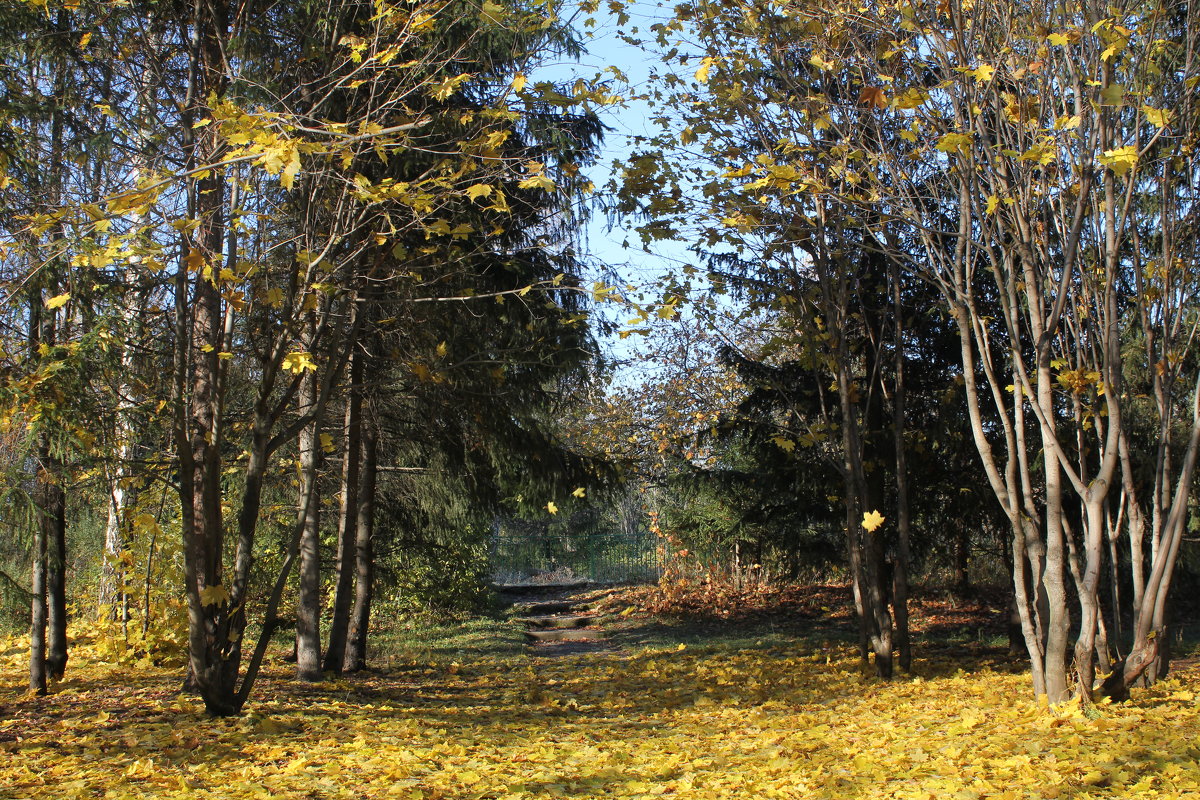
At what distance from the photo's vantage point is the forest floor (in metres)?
3.79

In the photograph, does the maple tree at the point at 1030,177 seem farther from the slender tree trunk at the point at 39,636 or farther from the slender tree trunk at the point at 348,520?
the slender tree trunk at the point at 39,636

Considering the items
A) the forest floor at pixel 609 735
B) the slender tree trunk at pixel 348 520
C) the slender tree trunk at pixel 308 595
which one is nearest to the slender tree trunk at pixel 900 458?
the forest floor at pixel 609 735

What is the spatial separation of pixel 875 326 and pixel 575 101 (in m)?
4.75

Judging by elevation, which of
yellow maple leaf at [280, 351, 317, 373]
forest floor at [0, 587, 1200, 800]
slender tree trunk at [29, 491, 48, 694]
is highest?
yellow maple leaf at [280, 351, 317, 373]

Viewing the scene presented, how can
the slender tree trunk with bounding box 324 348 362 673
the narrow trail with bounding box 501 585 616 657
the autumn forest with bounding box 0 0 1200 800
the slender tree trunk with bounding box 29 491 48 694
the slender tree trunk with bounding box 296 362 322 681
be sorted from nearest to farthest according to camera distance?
the autumn forest with bounding box 0 0 1200 800 → the slender tree trunk with bounding box 29 491 48 694 → the slender tree trunk with bounding box 296 362 322 681 → the slender tree trunk with bounding box 324 348 362 673 → the narrow trail with bounding box 501 585 616 657

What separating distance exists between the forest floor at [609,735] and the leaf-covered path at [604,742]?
2 centimetres

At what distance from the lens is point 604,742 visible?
500cm

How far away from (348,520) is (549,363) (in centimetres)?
226

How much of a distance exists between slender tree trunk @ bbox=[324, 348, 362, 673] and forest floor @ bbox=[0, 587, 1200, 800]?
0.42m

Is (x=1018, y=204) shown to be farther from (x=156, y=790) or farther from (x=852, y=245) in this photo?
(x=156, y=790)

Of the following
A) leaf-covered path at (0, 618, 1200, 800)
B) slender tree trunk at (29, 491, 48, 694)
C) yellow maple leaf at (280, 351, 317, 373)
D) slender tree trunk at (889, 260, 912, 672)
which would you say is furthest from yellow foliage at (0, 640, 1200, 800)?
yellow maple leaf at (280, 351, 317, 373)

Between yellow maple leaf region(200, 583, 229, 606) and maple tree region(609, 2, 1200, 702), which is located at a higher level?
maple tree region(609, 2, 1200, 702)

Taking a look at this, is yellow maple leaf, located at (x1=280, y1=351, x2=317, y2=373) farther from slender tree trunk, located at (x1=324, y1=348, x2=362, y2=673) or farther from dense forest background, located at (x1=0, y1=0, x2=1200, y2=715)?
slender tree trunk, located at (x1=324, y1=348, x2=362, y2=673)

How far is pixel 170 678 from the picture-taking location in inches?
288
